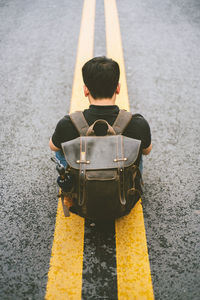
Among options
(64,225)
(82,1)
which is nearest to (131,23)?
(82,1)

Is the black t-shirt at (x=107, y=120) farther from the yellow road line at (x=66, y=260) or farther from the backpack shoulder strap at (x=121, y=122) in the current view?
the yellow road line at (x=66, y=260)

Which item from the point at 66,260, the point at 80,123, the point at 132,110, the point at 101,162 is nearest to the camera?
the point at 101,162

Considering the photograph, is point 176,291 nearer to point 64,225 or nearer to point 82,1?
point 64,225

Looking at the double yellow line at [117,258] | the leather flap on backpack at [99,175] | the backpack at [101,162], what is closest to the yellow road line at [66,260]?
the double yellow line at [117,258]

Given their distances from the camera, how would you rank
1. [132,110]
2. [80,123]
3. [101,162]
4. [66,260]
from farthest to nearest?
[132,110] < [66,260] < [80,123] < [101,162]

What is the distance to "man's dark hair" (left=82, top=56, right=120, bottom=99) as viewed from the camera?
1.42 meters

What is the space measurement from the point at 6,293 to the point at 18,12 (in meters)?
5.08

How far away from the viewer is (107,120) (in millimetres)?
1485

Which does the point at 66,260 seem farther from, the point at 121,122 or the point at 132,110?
the point at 132,110

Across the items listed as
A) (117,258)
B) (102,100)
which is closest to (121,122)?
(102,100)

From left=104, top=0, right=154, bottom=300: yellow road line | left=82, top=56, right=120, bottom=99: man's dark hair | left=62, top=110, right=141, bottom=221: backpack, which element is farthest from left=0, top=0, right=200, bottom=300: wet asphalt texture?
left=82, top=56, right=120, bottom=99: man's dark hair

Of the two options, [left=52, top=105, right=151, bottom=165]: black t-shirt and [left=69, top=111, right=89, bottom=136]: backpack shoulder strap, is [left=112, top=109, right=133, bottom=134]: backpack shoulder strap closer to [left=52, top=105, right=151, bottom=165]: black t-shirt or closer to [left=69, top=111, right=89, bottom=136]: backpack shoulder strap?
[left=52, top=105, right=151, bottom=165]: black t-shirt

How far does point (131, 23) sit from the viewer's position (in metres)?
4.25

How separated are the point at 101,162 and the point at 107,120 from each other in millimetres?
305
